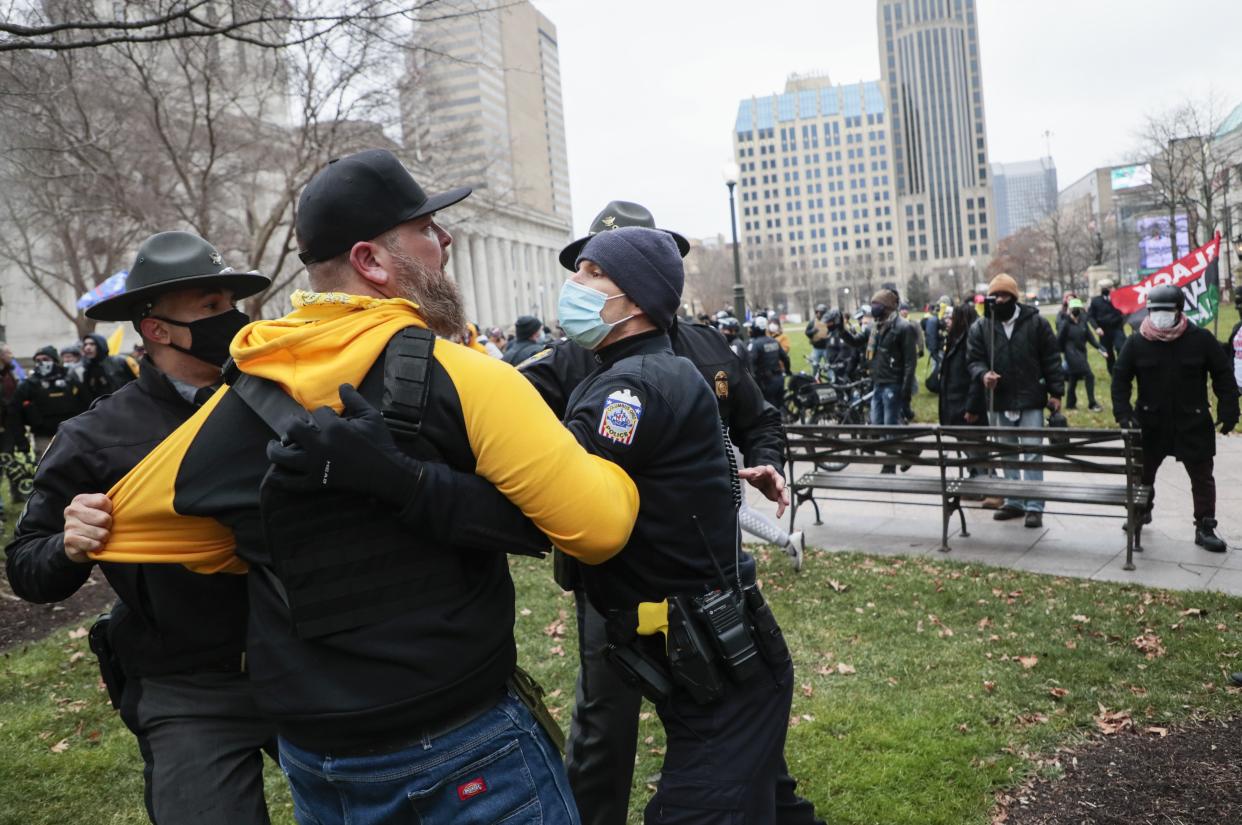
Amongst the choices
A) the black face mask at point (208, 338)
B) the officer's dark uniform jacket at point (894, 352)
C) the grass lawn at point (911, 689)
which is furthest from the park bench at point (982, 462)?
the black face mask at point (208, 338)

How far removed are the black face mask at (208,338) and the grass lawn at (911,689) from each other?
101 inches

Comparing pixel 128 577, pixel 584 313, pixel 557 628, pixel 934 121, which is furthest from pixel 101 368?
pixel 934 121

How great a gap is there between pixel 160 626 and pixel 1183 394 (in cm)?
767

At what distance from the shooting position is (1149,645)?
17.9 feet

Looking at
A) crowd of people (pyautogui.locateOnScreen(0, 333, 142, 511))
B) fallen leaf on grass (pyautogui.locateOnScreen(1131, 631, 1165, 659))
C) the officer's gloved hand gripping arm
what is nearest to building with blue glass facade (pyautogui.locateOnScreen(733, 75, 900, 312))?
crowd of people (pyautogui.locateOnScreen(0, 333, 142, 511))

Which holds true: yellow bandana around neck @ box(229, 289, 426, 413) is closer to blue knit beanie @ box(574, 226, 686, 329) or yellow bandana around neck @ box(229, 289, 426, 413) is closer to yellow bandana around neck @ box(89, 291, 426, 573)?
yellow bandana around neck @ box(89, 291, 426, 573)

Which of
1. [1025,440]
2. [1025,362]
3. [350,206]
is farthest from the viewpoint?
[1025,440]

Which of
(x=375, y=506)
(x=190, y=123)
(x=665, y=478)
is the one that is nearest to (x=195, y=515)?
(x=375, y=506)

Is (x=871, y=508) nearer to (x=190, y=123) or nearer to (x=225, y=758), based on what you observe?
(x=225, y=758)

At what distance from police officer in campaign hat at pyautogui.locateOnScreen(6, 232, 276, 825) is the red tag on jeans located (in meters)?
0.95

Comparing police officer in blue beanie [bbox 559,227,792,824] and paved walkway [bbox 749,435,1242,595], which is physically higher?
police officer in blue beanie [bbox 559,227,792,824]

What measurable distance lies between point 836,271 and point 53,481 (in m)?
172

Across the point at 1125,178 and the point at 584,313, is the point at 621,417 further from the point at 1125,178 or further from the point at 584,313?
the point at 1125,178

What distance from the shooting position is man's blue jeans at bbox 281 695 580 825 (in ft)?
5.81
